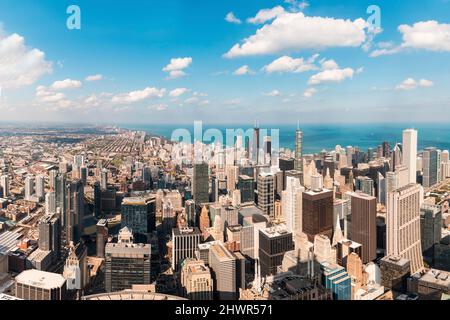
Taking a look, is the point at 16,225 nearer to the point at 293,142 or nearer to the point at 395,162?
the point at 293,142

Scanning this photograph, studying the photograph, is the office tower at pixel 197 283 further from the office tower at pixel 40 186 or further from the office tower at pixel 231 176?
the office tower at pixel 40 186

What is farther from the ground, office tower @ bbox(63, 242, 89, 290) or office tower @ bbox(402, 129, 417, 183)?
office tower @ bbox(402, 129, 417, 183)


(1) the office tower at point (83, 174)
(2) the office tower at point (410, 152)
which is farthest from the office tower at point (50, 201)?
(2) the office tower at point (410, 152)

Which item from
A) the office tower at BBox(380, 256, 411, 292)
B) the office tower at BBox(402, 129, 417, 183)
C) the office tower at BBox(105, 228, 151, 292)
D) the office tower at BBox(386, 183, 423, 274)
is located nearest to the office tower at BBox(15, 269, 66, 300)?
the office tower at BBox(105, 228, 151, 292)

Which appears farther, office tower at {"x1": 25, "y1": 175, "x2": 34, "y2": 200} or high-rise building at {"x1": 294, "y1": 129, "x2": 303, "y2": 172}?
high-rise building at {"x1": 294, "y1": 129, "x2": 303, "y2": 172}

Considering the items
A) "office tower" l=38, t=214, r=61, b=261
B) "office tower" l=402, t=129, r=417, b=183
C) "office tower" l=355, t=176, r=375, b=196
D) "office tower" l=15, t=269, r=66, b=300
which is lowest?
"office tower" l=38, t=214, r=61, b=261

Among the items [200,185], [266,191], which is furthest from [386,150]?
[200,185]

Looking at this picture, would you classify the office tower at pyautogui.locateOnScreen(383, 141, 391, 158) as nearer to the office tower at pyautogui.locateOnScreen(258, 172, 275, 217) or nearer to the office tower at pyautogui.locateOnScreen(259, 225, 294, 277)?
the office tower at pyautogui.locateOnScreen(258, 172, 275, 217)
